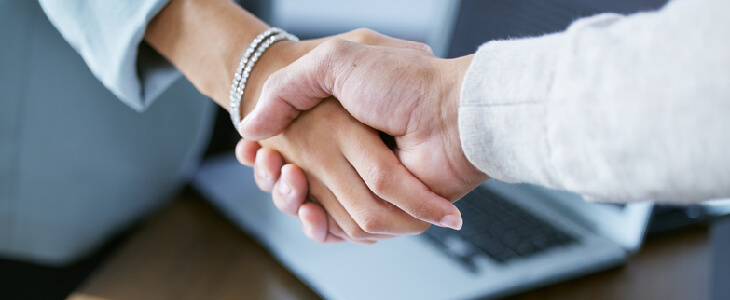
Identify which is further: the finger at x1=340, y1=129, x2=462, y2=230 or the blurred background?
the blurred background

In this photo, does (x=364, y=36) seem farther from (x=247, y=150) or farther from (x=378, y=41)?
(x=247, y=150)

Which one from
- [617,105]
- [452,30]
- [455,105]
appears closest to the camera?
[617,105]

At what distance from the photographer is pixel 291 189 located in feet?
1.97

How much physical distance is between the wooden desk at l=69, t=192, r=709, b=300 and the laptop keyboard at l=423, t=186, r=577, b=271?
0.05 metres

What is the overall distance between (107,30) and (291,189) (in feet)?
0.87

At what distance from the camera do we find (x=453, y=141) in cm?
48

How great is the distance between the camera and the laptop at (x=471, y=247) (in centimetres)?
55

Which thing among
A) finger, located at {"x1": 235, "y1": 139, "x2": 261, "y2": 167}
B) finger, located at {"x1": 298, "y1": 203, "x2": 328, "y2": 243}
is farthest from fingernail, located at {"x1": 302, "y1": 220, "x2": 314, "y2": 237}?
finger, located at {"x1": 235, "y1": 139, "x2": 261, "y2": 167}

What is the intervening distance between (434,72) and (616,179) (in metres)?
0.18

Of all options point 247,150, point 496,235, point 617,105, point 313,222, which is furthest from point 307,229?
point 617,105

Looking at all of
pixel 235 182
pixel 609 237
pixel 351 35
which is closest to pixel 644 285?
pixel 609 237

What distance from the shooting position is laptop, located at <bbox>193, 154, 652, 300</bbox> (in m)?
0.55

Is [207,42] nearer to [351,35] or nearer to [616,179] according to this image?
[351,35]

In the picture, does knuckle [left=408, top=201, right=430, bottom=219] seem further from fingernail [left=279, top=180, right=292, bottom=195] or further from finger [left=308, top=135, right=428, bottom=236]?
fingernail [left=279, top=180, right=292, bottom=195]
